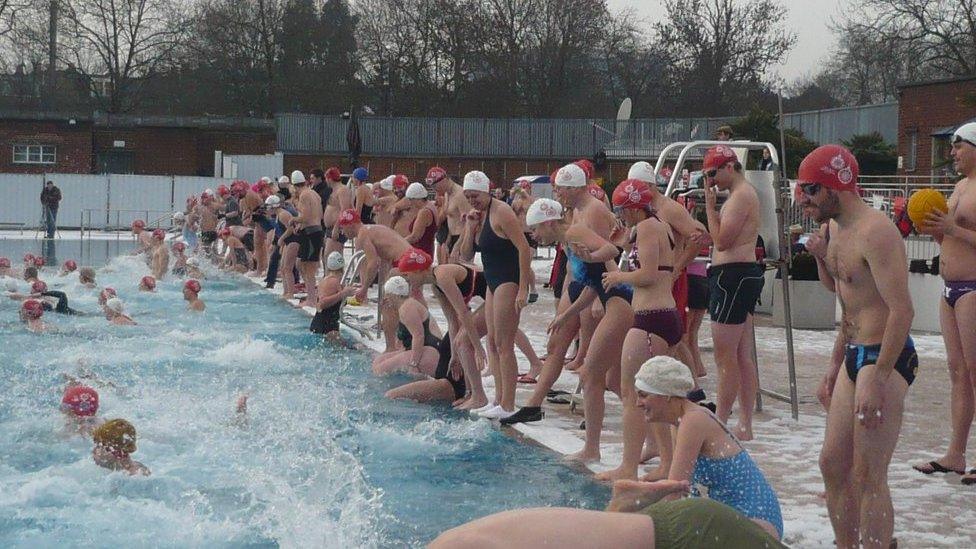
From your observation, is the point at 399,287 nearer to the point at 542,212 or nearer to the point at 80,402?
the point at 542,212

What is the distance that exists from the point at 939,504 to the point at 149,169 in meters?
47.3

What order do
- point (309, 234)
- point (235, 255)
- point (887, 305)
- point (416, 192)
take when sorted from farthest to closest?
point (235, 255)
point (309, 234)
point (416, 192)
point (887, 305)

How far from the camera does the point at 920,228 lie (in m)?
6.08

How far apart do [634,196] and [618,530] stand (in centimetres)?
416

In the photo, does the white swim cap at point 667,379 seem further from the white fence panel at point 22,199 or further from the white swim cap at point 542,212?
the white fence panel at point 22,199

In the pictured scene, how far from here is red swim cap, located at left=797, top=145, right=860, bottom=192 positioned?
4.74 metres

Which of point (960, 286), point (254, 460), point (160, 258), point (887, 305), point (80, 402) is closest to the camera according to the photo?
point (887, 305)

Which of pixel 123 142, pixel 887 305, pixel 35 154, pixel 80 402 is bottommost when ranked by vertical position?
pixel 80 402

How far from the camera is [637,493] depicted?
11.1 ft

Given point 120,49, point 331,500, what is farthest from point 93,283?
point 120,49

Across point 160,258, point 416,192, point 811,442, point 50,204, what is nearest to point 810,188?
point 811,442

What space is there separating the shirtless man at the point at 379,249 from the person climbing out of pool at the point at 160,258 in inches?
364

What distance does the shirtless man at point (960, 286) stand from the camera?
6238 mm

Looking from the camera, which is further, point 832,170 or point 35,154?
point 35,154
